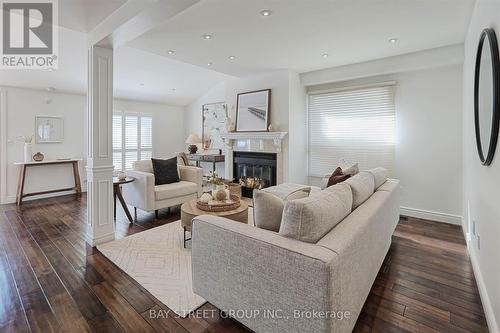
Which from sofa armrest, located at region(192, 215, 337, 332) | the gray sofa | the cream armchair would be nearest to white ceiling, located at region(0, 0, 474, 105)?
the cream armchair

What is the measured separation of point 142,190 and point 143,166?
0.62 metres

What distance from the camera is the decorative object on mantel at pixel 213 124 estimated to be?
6.71m

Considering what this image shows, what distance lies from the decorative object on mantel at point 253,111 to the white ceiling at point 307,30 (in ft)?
2.83

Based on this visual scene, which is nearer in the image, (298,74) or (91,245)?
(91,245)

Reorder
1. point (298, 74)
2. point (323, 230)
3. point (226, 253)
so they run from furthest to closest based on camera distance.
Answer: point (298, 74)
point (226, 253)
point (323, 230)

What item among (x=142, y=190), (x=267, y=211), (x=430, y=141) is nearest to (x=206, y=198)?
(x=142, y=190)

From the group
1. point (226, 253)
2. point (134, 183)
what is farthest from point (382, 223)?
point (134, 183)

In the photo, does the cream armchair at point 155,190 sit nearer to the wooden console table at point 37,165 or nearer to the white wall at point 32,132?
the wooden console table at point 37,165

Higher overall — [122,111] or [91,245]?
[122,111]

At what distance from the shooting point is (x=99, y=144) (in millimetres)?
2990

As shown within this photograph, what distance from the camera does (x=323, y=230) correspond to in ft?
4.63

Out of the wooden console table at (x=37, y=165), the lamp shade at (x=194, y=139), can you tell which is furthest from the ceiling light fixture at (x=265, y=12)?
the wooden console table at (x=37, y=165)

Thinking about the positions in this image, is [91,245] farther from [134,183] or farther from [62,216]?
[62,216]

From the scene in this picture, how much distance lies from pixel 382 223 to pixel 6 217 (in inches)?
208
